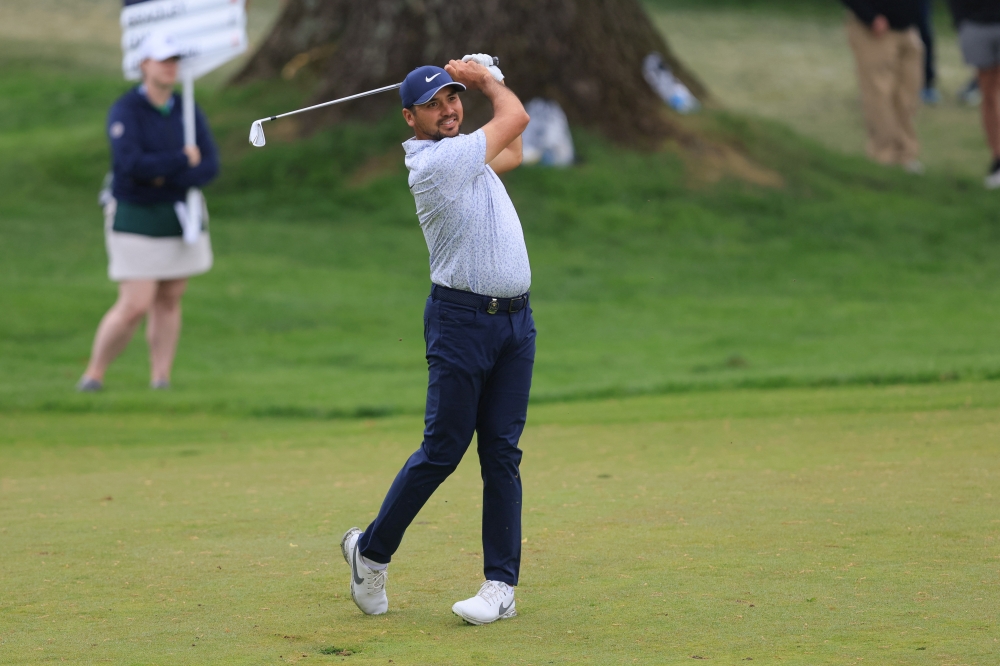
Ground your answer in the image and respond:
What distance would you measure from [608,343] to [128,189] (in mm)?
4154

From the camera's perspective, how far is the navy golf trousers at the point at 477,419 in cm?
480

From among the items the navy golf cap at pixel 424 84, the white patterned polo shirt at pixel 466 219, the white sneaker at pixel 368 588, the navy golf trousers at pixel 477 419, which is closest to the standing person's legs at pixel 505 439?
the navy golf trousers at pixel 477 419

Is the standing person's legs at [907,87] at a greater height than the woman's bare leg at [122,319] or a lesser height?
greater

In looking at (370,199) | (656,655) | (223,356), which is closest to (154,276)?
(223,356)

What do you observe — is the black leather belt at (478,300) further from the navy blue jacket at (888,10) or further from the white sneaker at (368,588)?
the navy blue jacket at (888,10)

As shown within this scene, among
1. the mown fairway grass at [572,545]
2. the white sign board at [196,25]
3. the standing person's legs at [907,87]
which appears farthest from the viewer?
the standing person's legs at [907,87]

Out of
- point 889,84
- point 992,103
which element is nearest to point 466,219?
point 992,103

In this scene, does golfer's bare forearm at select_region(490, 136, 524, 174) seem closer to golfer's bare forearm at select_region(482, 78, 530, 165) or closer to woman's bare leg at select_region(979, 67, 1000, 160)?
golfer's bare forearm at select_region(482, 78, 530, 165)

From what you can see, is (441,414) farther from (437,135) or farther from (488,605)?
(437,135)

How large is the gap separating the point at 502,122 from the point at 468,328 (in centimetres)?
69

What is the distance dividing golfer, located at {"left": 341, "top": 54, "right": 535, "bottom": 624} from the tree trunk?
11204mm

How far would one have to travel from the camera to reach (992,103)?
17.1 meters

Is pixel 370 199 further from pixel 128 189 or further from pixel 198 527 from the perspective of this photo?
pixel 198 527

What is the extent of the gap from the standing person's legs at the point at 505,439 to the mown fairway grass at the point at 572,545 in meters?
0.24
